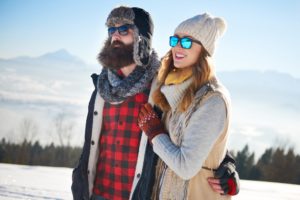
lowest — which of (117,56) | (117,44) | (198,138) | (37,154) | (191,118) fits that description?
(37,154)

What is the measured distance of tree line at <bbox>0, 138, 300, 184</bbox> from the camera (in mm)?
37062

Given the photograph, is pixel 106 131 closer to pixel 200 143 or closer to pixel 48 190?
pixel 200 143

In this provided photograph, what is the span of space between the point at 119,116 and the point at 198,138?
38.4 inches

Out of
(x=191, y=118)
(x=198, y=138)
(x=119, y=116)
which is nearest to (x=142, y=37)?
(x=119, y=116)

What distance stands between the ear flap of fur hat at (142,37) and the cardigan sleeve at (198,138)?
0.99 meters

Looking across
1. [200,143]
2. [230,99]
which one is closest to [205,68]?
[230,99]

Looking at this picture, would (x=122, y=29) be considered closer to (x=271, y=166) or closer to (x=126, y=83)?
(x=126, y=83)

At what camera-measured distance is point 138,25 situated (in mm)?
3430

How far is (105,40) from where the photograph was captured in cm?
353

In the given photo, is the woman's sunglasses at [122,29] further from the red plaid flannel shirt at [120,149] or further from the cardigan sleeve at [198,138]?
the cardigan sleeve at [198,138]

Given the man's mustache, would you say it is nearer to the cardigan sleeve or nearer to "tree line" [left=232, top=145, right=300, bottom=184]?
the cardigan sleeve

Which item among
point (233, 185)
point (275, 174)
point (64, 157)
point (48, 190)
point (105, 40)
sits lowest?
point (64, 157)

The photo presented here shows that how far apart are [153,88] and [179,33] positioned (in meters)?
0.58

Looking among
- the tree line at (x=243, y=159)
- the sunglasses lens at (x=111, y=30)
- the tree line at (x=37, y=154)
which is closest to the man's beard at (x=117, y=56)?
the sunglasses lens at (x=111, y=30)
